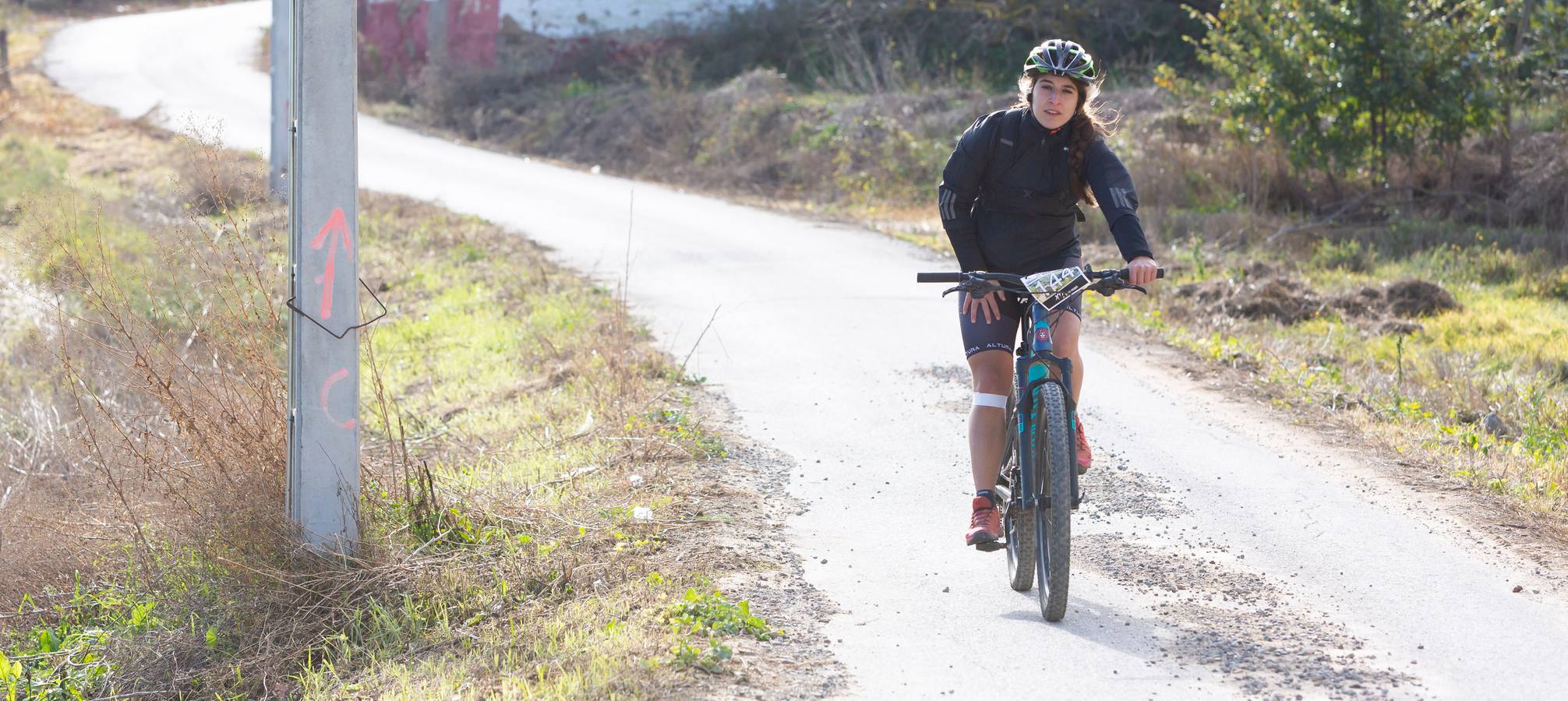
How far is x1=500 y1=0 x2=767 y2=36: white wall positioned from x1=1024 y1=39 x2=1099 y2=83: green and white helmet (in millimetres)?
23665

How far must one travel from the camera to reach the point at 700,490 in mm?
6109

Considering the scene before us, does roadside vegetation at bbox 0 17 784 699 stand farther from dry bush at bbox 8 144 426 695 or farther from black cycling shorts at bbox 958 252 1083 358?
black cycling shorts at bbox 958 252 1083 358

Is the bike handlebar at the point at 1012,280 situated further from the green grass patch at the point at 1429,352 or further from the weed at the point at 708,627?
the green grass patch at the point at 1429,352

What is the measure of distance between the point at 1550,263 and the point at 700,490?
361 inches

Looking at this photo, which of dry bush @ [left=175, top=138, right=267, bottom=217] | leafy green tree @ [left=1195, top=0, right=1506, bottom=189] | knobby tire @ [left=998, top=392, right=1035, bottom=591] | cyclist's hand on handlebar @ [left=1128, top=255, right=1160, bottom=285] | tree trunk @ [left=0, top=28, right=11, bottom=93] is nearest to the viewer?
cyclist's hand on handlebar @ [left=1128, top=255, right=1160, bottom=285]

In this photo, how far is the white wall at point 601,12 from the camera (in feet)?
92.6

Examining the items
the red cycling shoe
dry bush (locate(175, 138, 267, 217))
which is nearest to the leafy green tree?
the red cycling shoe

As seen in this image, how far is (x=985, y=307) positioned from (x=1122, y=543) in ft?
4.30

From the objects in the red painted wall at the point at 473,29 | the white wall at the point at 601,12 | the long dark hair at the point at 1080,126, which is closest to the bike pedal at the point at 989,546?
the long dark hair at the point at 1080,126

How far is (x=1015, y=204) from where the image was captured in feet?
15.9

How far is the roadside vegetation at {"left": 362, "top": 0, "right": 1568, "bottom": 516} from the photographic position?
8.68 m

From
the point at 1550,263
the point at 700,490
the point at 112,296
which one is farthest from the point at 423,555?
the point at 1550,263

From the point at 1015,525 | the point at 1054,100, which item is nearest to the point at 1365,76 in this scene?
the point at 1054,100

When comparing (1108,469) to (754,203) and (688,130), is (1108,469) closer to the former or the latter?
(754,203)
